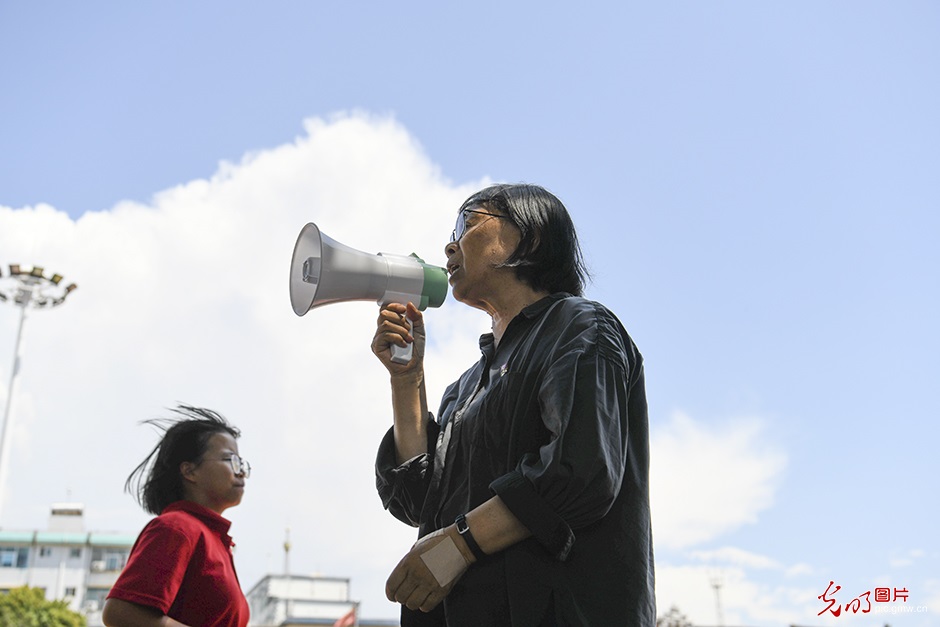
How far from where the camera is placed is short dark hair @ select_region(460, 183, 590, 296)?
8.09ft

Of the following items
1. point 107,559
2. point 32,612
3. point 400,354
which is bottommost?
point 400,354

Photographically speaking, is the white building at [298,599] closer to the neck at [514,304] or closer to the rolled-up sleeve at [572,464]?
the neck at [514,304]

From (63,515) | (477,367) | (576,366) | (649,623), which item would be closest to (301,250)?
(477,367)

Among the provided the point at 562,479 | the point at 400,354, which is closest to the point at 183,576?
the point at 400,354

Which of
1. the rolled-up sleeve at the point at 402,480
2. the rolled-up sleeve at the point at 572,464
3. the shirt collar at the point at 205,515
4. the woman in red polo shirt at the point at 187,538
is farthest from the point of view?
the shirt collar at the point at 205,515

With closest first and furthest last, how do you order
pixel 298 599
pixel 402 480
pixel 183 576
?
pixel 402 480 → pixel 183 576 → pixel 298 599

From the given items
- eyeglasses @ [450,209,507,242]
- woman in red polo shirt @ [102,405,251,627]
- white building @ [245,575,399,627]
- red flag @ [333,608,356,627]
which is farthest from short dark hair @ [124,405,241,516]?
white building @ [245,575,399,627]

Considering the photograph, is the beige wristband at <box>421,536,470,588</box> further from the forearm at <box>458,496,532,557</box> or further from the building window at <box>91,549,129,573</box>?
the building window at <box>91,549,129,573</box>

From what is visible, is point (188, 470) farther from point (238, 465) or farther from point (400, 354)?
point (400, 354)

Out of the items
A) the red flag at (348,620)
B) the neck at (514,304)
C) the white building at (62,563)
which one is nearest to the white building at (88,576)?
the white building at (62,563)

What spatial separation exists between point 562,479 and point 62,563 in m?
55.8

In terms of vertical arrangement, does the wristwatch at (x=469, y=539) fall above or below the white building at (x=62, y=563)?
below

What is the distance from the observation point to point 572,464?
1.84m

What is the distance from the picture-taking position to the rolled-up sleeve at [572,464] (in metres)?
1.85
